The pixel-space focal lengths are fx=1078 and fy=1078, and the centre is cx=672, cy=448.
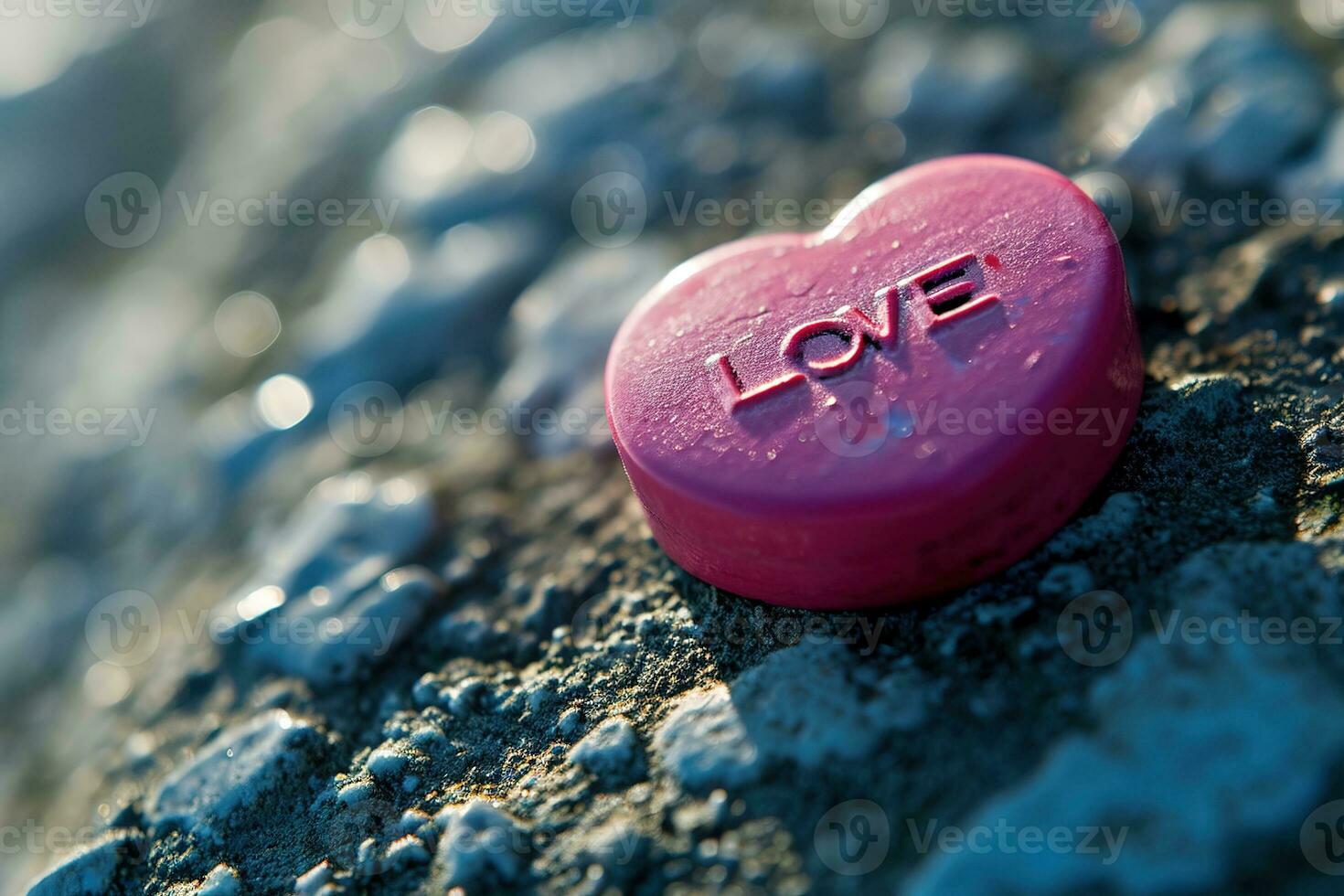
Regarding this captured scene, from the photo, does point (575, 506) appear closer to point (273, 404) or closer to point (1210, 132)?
point (273, 404)

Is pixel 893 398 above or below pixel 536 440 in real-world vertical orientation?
above

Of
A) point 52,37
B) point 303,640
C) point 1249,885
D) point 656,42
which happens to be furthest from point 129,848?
point 52,37

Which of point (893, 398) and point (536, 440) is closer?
point (893, 398)

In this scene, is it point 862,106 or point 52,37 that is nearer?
point 862,106
